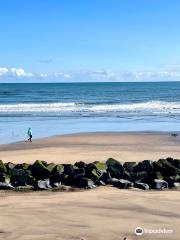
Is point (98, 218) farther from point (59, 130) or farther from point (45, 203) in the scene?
point (59, 130)

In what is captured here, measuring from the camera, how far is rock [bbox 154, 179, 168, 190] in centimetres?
1327

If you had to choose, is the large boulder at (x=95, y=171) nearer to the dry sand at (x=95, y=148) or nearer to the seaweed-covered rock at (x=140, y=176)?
the seaweed-covered rock at (x=140, y=176)

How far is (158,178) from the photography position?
13.9 m

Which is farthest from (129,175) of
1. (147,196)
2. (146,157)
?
(146,157)

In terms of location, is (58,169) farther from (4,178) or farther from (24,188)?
(4,178)

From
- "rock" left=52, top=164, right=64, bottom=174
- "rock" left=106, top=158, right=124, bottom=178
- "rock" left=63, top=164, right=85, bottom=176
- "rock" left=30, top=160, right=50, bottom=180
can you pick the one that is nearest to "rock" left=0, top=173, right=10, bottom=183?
"rock" left=30, top=160, right=50, bottom=180

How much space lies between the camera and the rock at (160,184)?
13.3 m

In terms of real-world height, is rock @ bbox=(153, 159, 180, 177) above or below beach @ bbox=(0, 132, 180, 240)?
above

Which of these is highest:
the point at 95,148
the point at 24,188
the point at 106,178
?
the point at 95,148

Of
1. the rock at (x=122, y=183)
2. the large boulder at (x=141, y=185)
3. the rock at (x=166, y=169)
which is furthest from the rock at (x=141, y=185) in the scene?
the rock at (x=166, y=169)

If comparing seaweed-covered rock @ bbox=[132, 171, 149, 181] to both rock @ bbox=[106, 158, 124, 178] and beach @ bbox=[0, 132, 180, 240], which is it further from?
beach @ bbox=[0, 132, 180, 240]

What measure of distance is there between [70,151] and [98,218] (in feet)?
40.6

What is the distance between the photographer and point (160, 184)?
43.8 feet

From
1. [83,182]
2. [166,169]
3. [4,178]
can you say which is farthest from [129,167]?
[4,178]
